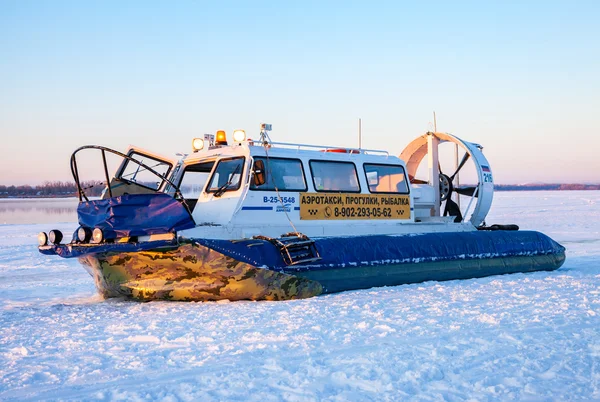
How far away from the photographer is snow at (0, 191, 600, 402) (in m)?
3.42

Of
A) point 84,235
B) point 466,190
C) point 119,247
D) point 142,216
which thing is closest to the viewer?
point 119,247

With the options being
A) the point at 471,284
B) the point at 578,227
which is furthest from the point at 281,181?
the point at 578,227

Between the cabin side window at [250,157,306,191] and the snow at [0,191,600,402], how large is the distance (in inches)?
58.0

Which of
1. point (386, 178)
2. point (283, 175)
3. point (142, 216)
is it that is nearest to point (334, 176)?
point (283, 175)

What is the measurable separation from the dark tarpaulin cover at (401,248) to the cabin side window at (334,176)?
0.92 m

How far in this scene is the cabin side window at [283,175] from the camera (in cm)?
724

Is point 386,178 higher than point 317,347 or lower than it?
higher

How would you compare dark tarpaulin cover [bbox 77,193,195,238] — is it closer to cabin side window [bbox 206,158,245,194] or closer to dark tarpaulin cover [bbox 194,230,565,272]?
dark tarpaulin cover [bbox 194,230,565,272]

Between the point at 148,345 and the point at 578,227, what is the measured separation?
16.3 m

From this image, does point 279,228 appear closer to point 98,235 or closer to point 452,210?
point 98,235

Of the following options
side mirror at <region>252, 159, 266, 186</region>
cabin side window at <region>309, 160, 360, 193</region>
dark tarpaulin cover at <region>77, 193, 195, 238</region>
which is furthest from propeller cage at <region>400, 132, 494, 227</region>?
dark tarpaulin cover at <region>77, 193, 195, 238</region>

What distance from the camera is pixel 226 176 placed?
291 inches

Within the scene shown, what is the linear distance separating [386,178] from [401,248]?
1.42 m

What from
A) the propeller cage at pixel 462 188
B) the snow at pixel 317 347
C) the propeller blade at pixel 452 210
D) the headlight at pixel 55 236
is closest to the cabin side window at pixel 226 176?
the snow at pixel 317 347
